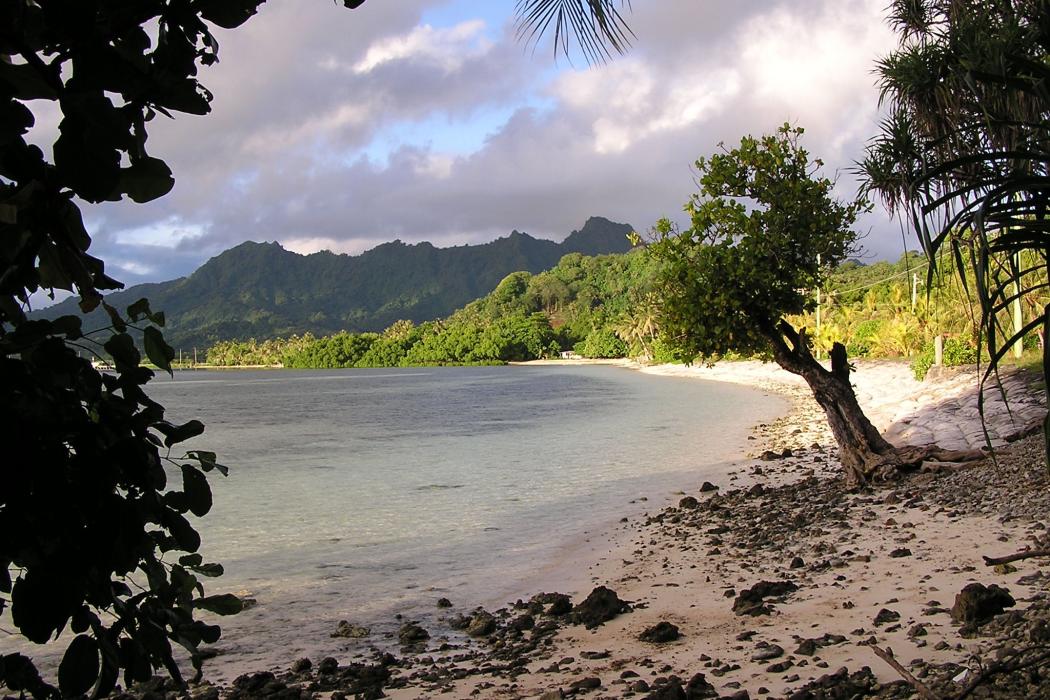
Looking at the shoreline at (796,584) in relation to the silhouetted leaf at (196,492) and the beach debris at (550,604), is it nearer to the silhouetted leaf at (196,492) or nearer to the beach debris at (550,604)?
the beach debris at (550,604)

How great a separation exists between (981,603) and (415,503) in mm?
11545

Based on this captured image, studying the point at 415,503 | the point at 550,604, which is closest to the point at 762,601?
the point at 550,604

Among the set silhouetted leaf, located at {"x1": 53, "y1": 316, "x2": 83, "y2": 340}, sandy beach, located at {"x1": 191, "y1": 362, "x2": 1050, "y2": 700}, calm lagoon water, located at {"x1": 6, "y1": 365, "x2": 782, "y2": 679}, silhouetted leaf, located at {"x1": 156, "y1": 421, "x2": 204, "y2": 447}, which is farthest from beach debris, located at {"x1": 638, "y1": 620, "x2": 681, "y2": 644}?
silhouetted leaf, located at {"x1": 53, "y1": 316, "x2": 83, "y2": 340}

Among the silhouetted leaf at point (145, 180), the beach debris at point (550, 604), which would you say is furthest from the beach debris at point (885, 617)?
the silhouetted leaf at point (145, 180)

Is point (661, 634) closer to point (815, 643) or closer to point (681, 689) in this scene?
point (815, 643)

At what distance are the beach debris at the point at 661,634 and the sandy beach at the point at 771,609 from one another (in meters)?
0.01

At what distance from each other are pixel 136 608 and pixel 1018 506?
7455mm

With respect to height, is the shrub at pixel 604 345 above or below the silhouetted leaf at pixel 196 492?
below

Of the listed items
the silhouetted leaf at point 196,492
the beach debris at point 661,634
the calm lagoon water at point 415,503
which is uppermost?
the silhouetted leaf at point 196,492

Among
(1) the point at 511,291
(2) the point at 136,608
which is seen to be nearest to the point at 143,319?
(2) the point at 136,608

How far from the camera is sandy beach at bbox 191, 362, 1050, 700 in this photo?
165 inches

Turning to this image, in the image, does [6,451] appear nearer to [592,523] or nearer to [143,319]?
[143,319]

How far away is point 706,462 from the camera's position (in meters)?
16.7

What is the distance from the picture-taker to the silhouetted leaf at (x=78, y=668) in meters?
1.14
